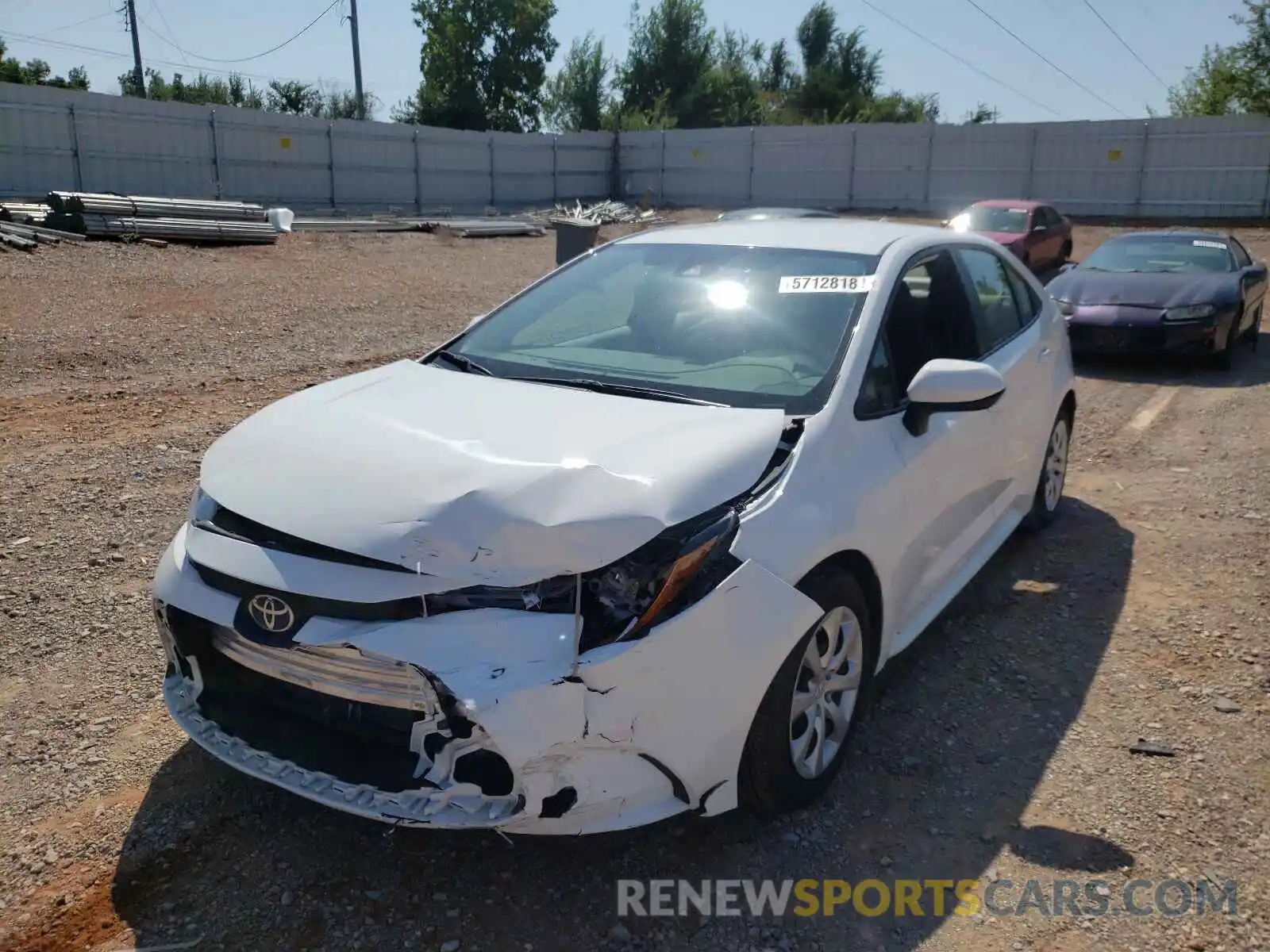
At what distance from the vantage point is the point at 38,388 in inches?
311

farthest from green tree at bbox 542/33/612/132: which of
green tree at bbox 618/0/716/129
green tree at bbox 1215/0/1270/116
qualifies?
green tree at bbox 1215/0/1270/116

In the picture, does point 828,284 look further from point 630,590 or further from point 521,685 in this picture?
point 521,685

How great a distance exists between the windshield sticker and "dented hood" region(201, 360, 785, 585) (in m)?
0.76

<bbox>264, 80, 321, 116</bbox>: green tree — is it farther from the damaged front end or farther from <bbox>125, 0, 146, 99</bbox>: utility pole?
the damaged front end

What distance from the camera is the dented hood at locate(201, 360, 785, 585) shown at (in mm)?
2498

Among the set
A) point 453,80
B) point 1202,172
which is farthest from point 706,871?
point 453,80

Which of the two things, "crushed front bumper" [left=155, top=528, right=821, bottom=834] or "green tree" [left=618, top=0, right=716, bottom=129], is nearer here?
"crushed front bumper" [left=155, top=528, right=821, bottom=834]

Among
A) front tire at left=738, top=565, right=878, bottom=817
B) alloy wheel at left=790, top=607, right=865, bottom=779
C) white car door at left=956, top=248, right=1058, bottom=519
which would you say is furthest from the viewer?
white car door at left=956, top=248, right=1058, bottom=519

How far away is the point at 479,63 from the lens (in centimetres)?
5228

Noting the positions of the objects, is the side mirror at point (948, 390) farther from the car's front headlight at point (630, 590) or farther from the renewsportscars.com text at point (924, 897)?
the renewsportscars.com text at point (924, 897)

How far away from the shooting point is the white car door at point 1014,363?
4438 mm

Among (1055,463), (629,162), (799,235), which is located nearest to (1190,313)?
(1055,463)

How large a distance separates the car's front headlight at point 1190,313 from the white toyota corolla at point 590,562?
7.20 meters

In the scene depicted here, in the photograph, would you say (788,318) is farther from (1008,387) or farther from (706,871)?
(706,871)
